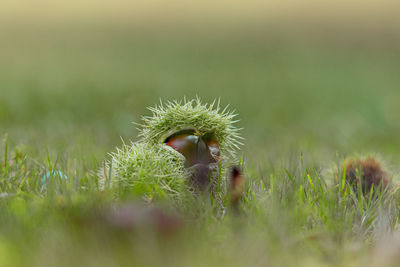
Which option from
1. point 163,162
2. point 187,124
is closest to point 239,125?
point 187,124

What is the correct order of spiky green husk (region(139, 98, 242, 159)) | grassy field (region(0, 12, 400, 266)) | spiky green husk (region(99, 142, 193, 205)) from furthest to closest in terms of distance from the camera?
spiky green husk (region(139, 98, 242, 159)) → spiky green husk (region(99, 142, 193, 205)) → grassy field (region(0, 12, 400, 266))

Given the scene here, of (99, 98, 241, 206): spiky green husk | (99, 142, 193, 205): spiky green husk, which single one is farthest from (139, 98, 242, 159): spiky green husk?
(99, 142, 193, 205): spiky green husk

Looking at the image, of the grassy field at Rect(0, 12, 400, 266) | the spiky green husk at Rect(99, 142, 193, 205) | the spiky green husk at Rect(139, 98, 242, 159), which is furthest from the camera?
the spiky green husk at Rect(139, 98, 242, 159)

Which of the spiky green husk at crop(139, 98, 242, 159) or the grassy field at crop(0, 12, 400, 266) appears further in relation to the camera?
the spiky green husk at crop(139, 98, 242, 159)

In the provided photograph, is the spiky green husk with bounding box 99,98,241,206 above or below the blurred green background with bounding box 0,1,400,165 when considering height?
below

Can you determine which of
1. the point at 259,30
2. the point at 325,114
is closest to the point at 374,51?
the point at 259,30

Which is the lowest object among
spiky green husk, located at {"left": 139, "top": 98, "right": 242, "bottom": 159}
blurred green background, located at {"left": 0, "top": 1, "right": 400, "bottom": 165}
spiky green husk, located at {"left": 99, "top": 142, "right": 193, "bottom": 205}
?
spiky green husk, located at {"left": 99, "top": 142, "right": 193, "bottom": 205}

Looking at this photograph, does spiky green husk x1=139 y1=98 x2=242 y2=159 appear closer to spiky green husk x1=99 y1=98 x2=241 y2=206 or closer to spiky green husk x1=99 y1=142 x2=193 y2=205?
spiky green husk x1=99 y1=98 x2=241 y2=206
